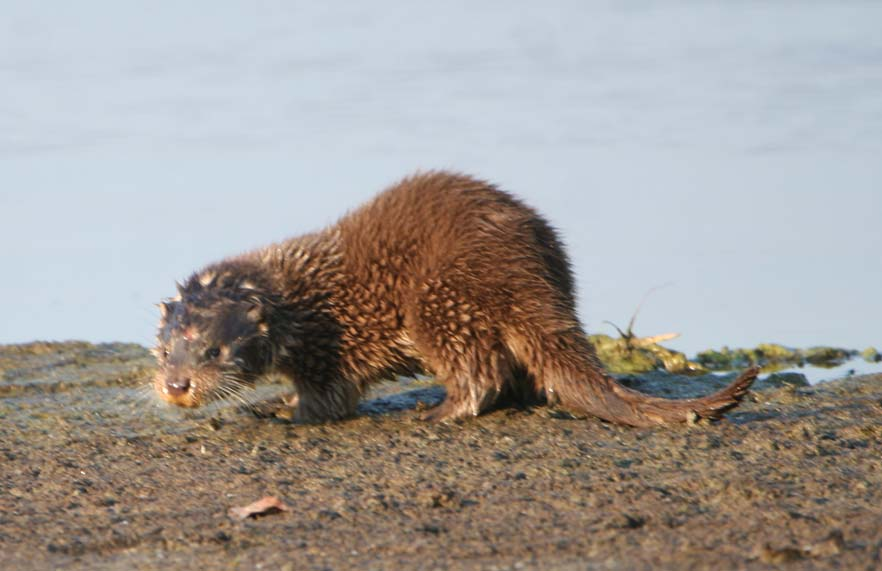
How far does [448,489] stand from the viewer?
489cm

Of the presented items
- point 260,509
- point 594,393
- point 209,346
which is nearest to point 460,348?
point 594,393

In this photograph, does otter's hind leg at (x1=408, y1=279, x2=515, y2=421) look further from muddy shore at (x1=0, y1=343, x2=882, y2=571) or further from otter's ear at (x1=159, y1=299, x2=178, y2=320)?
otter's ear at (x1=159, y1=299, x2=178, y2=320)

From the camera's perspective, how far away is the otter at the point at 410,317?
19.9 feet

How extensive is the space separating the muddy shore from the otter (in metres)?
0.15

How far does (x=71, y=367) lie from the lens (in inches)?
343

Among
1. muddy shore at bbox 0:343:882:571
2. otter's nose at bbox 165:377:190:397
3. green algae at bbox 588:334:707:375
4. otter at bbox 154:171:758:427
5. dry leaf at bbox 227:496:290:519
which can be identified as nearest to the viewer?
muddy shore at bbox 0:343:882:571

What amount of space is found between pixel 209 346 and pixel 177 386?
0.78 feet

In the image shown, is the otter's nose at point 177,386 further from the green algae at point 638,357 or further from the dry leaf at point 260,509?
the green algae at point 638,357

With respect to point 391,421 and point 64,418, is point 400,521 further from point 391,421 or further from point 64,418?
point 64,418

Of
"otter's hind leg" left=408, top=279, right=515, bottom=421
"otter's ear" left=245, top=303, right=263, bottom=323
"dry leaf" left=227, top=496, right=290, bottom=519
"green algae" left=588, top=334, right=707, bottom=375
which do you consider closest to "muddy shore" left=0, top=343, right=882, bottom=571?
"dry leaf" left=227, top=496, right=290, bottom=519

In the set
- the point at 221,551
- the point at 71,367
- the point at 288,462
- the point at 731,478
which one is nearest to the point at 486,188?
the point at 288,462

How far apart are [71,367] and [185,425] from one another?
2450 millimetres

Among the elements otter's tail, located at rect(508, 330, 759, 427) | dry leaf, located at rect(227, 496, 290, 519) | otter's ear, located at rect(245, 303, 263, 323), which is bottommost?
dry leaf, located at rect(227, 496, 290, 519)

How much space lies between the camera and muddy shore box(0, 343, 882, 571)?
408cm
